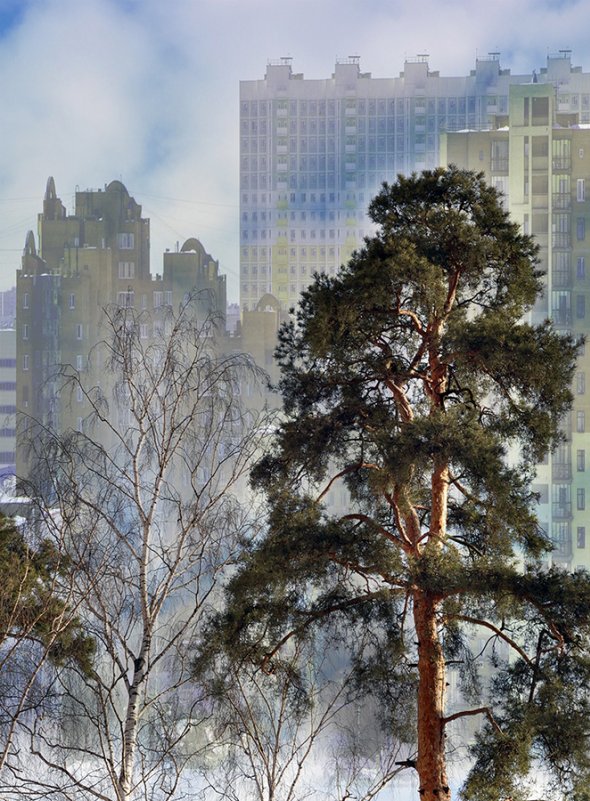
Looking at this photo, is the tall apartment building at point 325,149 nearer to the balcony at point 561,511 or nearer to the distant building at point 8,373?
the distant building at point 8,373

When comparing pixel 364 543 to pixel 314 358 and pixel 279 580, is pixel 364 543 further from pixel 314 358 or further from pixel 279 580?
pixel 314 358

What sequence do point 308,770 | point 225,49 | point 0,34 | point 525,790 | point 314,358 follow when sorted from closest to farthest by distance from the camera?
point 525,790
point 314,358
point 308,770
point 0,34
point 225,49

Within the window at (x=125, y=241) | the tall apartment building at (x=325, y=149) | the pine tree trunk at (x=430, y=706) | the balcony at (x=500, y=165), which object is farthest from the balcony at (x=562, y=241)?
the pine tree trunk at (x=430, y=706)

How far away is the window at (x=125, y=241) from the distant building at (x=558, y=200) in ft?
12.8

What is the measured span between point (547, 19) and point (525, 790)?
11848 millimetres

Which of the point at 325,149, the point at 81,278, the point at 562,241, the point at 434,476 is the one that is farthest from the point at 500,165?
the point at 434,476

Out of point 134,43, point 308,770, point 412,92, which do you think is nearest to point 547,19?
point 412,92

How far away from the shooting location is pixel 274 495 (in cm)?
479

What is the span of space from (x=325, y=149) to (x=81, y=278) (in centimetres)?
358

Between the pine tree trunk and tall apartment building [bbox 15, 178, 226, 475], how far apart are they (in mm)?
10096

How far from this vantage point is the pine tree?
4359 mm

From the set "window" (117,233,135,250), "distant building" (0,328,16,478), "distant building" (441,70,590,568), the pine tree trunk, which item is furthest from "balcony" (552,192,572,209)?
the pine tree trunk

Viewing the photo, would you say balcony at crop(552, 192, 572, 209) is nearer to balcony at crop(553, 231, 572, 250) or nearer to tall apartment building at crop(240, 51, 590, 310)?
balcony at crop(553, 231, 572, 250)

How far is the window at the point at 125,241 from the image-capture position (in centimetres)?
1460
